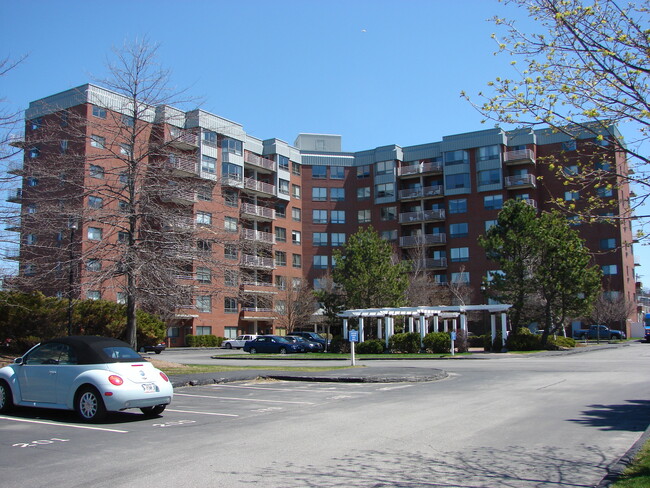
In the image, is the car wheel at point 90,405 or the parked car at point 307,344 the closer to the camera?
the car wheel at point 90,405

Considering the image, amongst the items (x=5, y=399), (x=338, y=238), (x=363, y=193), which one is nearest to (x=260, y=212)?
(x=338, y=238)

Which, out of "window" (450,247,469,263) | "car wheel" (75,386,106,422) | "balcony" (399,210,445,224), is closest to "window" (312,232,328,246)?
"balcony" (399,210,445,224)

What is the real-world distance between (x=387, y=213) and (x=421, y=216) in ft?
16.6

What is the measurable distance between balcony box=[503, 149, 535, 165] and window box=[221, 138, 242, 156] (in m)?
29.9

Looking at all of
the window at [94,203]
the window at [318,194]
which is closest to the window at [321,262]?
the window at [318,194]

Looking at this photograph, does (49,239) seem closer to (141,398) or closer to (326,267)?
(141,398)

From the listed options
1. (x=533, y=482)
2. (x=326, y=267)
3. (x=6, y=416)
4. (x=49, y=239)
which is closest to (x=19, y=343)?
(x=49, y=239)

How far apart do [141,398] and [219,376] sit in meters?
8.64

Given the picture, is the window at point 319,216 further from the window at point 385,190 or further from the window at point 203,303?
the window at point 203,303

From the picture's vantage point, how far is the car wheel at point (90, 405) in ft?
34.6

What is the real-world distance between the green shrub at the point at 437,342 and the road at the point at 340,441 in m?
22.9

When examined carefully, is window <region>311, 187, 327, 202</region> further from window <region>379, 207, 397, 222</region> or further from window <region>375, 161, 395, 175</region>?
window <region>379, 207, 397, 222</region>

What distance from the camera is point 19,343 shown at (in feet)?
81.0

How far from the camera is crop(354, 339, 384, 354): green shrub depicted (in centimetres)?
4103
